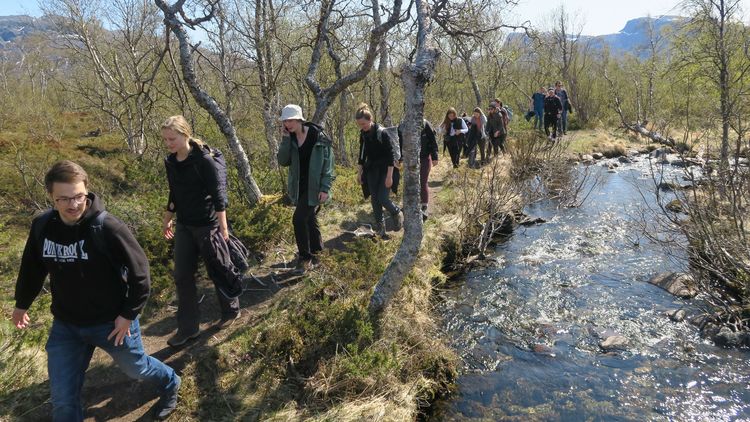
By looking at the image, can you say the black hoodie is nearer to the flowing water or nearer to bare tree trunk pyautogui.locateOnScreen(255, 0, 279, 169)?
the flowing water

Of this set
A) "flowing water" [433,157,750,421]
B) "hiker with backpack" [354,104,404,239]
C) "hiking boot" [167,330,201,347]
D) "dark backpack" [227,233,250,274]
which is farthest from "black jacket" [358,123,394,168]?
"hiking boot" [167,330,201,347]

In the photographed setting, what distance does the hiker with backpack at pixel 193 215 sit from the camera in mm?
3762

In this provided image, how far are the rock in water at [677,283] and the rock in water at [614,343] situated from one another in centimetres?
157

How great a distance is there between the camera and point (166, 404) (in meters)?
3.41

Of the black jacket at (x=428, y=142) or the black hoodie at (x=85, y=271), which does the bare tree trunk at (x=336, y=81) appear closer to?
the black jacket at (x=428, y=142)

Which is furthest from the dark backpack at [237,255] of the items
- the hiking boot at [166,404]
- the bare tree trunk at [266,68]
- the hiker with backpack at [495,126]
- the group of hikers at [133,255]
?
the hiker with backpack at [495,126]

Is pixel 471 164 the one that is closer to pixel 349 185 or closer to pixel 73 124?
pixel 349 185

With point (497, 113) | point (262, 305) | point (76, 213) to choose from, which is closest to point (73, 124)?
point (497, 113)

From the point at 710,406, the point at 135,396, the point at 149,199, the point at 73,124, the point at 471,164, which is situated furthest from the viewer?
the point at 73,124

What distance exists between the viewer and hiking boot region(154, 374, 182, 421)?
3375 mm

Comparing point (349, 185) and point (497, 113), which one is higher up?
point (497, 113)

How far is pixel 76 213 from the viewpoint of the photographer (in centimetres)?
261

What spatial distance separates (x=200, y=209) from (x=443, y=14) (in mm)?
3497

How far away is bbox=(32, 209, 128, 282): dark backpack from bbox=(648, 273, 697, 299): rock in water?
669 cm
